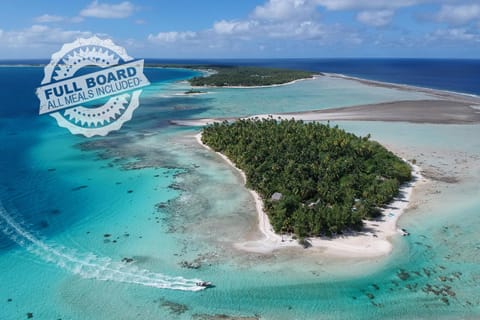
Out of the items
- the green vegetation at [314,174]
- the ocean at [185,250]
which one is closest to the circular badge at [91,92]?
the ocean at [185,250]

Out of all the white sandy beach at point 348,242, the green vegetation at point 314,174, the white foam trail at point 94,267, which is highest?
the green vegetation at point 314,174

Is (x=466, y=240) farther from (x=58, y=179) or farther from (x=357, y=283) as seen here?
(x=58, y=179)

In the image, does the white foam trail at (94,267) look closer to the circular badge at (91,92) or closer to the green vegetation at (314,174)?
the green vegetation at (314,174)

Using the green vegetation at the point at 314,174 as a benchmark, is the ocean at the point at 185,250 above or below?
below

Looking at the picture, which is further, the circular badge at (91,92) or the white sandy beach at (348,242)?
the circular badge at (91,92)

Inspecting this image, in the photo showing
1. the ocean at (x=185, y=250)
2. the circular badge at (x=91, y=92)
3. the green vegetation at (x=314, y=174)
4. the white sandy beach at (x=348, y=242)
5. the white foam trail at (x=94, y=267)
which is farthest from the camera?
the circular badge at (x=91, y=92)

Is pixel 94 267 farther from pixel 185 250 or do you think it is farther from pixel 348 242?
pixel 348 242

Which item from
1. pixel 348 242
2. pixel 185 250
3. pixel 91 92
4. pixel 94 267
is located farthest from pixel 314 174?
pixel 91 92
